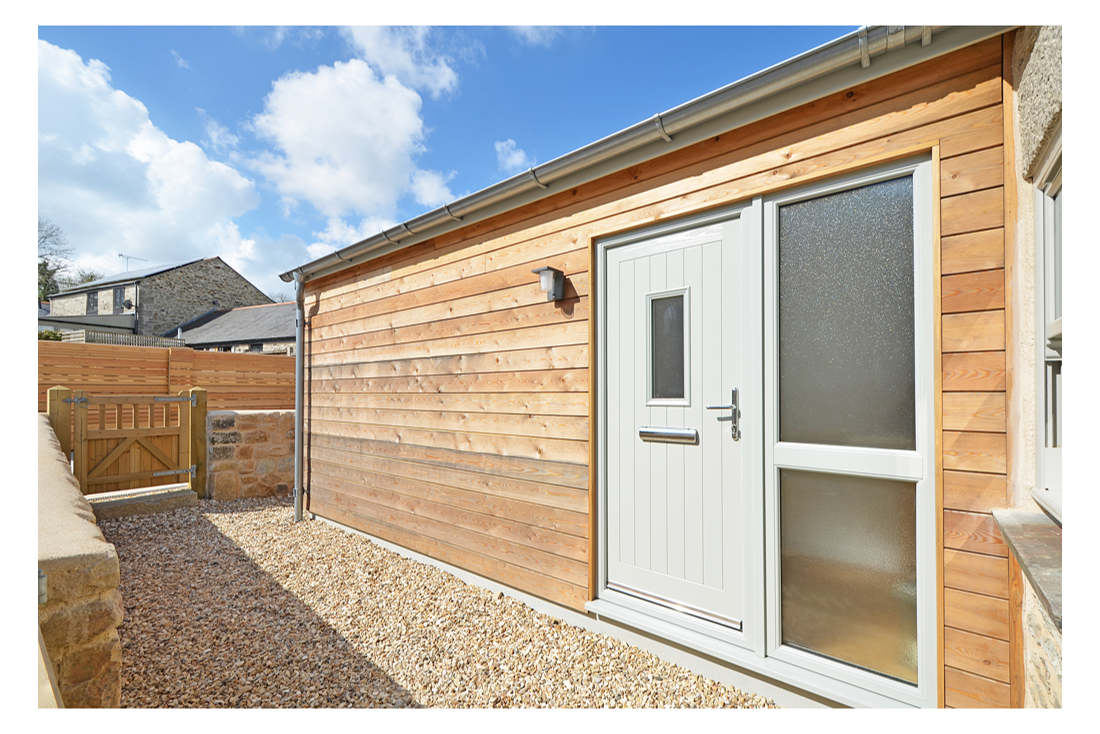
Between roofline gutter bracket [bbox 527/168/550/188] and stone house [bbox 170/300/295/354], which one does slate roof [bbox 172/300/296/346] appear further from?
roofline gutter bracket [bbox 527/168/550/188]

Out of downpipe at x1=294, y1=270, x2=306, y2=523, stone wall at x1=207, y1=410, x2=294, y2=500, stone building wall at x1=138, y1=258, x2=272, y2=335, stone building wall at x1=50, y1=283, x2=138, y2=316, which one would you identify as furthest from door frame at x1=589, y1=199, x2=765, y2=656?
stone building wall at x1=50, y1=283, x2=138, y2=316

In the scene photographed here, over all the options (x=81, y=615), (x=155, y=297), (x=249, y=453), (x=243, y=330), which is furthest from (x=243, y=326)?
(x=81, y=615)

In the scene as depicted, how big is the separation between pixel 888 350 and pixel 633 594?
1817 mm

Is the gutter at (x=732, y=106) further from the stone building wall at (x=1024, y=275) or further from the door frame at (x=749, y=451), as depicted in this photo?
the door frame at (x=749, y=451)

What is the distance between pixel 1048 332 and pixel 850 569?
112 centimetres

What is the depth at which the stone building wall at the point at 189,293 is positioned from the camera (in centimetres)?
1927

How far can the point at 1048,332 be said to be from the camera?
5.20 ft

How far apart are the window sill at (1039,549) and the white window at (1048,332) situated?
68mm

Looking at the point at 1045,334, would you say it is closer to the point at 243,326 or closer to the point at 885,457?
the point at 885,457

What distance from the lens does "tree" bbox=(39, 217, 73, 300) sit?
18734 mm

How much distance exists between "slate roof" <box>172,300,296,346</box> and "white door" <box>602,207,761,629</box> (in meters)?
15.4

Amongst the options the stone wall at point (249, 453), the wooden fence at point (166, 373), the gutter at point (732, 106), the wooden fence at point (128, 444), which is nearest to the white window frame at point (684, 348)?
the gutter at point (732, 106)
